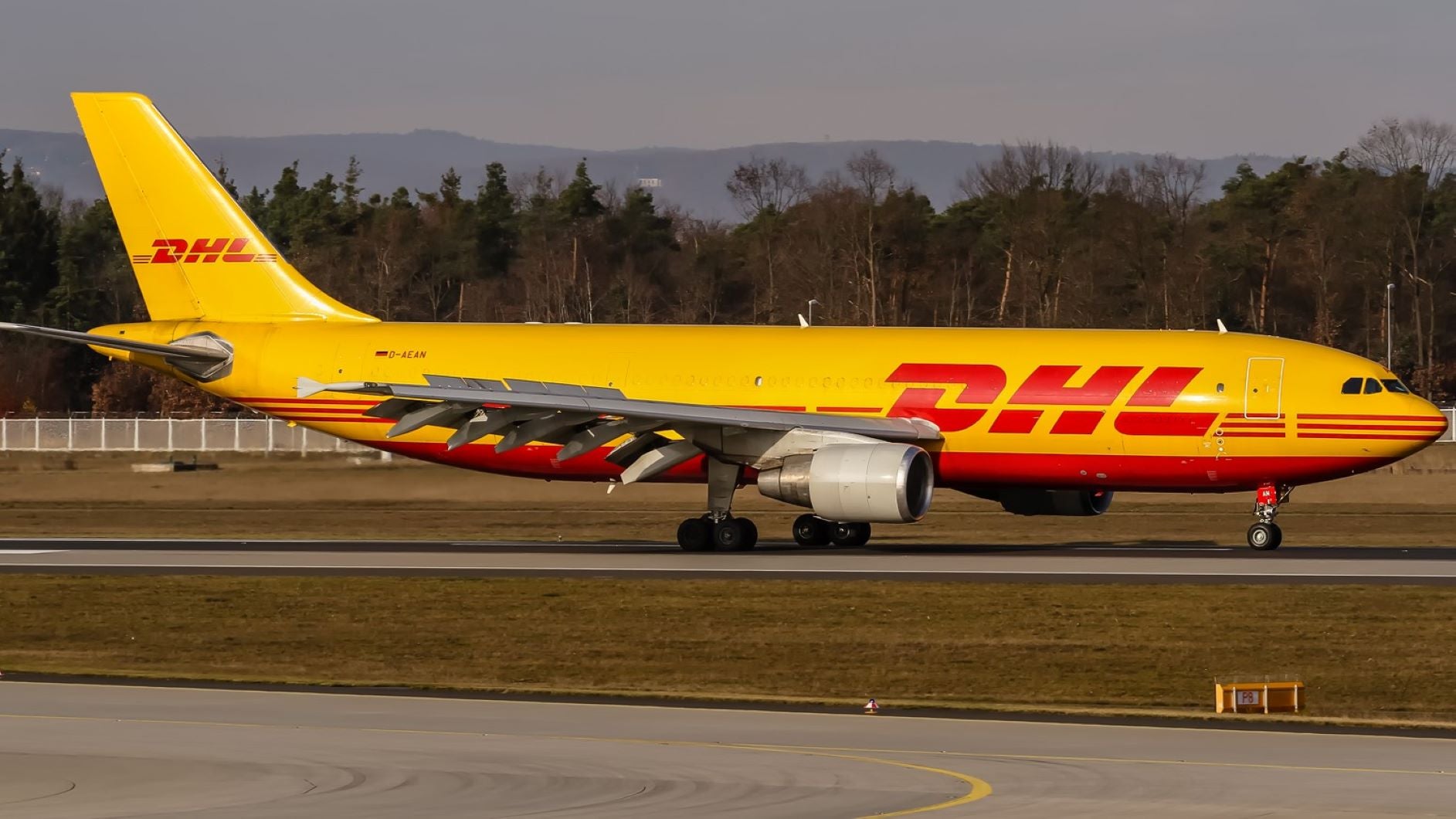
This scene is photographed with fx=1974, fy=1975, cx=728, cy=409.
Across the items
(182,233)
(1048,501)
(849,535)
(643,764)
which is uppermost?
(182,233)

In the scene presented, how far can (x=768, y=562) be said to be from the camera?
107 ft

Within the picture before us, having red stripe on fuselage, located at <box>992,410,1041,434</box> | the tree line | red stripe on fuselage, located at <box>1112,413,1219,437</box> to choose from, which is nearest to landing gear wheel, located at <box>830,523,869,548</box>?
red stripe on fuselage, located at <box>992,410,1041,434</box>

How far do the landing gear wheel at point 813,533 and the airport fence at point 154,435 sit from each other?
3217 centimetres

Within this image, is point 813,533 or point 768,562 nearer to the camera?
point 768,562

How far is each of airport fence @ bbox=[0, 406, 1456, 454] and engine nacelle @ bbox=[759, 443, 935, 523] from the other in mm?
35019

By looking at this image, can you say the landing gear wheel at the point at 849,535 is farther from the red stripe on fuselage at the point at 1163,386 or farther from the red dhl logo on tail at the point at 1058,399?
the red stripe on fuselage at the point at 1163,386

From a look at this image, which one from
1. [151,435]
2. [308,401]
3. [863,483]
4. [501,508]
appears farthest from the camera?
[151,435]

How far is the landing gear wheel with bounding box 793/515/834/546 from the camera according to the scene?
36.5 metres

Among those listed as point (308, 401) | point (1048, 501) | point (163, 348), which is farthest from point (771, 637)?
point (163, 348)

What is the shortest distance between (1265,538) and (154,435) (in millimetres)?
43975

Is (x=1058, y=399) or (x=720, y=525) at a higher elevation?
(x=1058, y=399)

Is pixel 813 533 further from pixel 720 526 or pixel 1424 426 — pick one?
A: pixel 1424 426

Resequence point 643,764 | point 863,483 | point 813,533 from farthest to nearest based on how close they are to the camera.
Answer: point 813,533 → point 863,483 → point 643,764

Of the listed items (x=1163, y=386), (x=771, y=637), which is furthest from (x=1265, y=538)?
(x=771, y=637)
